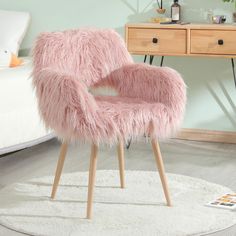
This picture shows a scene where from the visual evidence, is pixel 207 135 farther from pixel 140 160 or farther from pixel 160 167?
pixel 160 167

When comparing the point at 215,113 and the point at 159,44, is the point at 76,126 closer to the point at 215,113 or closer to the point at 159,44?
the point at 159,44

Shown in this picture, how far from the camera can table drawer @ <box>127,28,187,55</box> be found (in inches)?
154

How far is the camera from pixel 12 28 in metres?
4.48

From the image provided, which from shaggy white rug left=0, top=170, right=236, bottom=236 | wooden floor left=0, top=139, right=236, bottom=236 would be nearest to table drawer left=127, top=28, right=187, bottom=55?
wooden floor left=0, top=139, right=236, bottom=236

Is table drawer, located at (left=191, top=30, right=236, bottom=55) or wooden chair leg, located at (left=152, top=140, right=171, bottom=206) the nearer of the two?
wooden chair leg, located at (left=152, top=140, right=171, bottom=206)

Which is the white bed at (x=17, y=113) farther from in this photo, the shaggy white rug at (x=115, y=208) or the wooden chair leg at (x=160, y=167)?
the wooden chair leg at (x=160, y=167)

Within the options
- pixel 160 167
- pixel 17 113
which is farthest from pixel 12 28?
pixel 160 167

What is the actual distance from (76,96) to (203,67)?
1.70 meters

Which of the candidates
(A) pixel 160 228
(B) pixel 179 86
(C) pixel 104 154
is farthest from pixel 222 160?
(A) pixel 160 228

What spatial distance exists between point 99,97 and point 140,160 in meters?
0.78

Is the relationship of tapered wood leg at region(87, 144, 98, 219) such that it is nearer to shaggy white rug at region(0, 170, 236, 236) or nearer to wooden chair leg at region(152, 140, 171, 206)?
shaggy white rug at region(0, 170, 236, 236)

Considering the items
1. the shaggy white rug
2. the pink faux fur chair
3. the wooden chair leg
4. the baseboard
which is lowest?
the baseboard

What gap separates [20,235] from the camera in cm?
270

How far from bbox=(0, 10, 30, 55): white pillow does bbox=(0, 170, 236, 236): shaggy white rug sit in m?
1.29
